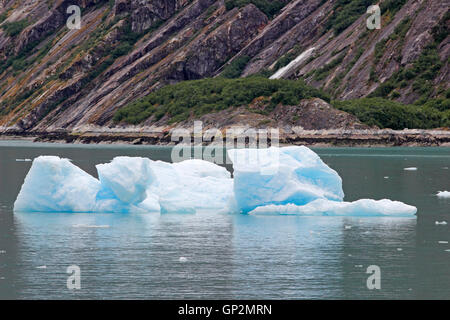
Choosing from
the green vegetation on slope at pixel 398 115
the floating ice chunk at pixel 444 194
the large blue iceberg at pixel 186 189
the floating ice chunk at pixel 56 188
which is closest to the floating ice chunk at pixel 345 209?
the large blue iceberg at pixel 186 189

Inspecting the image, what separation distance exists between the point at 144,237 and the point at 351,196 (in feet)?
65.5

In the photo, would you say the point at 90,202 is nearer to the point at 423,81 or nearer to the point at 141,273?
the point at 141,273

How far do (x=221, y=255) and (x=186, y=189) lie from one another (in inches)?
539

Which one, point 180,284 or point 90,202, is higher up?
point 90,202

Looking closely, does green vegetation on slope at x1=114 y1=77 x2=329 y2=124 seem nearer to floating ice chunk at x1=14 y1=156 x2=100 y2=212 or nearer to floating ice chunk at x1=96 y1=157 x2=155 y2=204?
floating ice chunk at x1=14 y1=156 x2=100 y2=212

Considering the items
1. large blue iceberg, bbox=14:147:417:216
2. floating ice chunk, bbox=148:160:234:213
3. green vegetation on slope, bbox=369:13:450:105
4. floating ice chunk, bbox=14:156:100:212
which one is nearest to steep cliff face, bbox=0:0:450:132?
green vegetation on slope, bbox=369:13:450:105

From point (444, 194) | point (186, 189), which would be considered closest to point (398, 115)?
point (444, 194)

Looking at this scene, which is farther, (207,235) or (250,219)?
(250,219)

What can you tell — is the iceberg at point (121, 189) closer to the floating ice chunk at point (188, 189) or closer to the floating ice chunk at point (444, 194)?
the floating ice chunk at point (188, 189)

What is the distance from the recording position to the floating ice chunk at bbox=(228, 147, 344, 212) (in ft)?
129

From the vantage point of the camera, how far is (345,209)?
131 ft

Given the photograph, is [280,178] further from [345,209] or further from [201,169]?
[201,169]

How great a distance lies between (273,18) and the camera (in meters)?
200
